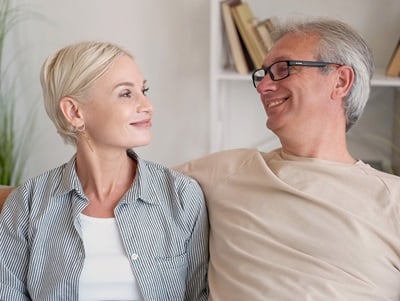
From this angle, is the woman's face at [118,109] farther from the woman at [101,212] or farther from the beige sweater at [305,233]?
the beige sweater at [305,233]

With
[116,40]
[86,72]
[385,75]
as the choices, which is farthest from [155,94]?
[86,72]

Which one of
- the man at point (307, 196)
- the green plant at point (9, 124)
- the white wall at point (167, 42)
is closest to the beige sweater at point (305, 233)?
the man at point (307, 196)

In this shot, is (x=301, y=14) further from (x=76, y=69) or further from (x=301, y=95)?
(x=76, y=69)

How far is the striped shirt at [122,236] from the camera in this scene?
1.56 meters

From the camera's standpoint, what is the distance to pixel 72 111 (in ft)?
5.22

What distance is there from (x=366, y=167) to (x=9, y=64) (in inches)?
72.3

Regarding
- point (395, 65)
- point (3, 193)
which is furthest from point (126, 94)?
point (395, 65)

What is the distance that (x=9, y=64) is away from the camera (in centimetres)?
283

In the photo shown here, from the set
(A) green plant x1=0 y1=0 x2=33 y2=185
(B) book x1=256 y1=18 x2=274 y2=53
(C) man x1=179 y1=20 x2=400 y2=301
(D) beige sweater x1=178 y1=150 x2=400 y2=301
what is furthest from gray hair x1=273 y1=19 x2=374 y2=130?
(A) green plant x1=0 y1=0 x2=33 y2=185

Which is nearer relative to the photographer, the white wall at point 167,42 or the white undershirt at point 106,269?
the white undershirt at point 106,269

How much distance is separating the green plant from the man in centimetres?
122

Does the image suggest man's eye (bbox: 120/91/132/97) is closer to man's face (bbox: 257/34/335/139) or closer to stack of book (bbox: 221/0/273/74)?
man's face (bbox: 257/34/335/139)

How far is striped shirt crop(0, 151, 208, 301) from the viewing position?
1.56 meters

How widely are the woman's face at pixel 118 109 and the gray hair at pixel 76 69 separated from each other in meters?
0.02
